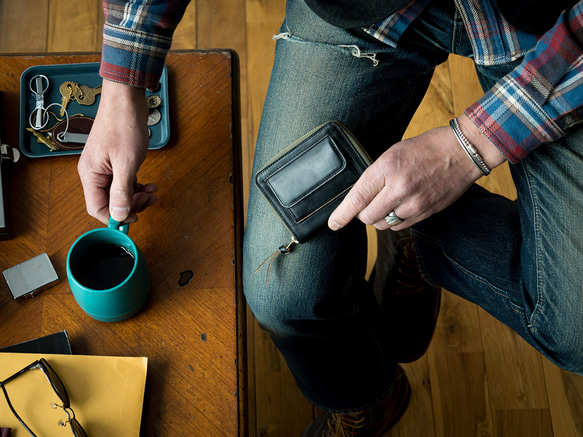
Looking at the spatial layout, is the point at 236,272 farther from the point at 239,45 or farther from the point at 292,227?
the point at 239,45

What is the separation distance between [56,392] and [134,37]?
0.50 meters

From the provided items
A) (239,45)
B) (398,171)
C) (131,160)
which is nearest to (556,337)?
(398,171)

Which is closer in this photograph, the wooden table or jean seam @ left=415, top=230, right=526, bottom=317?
the wooden table

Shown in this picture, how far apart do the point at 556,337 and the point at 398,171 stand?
0.36 meters

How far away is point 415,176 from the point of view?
2.29 feet

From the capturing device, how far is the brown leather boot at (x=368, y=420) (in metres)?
0.98

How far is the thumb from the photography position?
67 cm

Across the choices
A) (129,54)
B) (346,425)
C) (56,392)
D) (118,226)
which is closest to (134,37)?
(129,54)

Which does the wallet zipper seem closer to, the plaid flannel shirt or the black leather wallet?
the black leather wallet

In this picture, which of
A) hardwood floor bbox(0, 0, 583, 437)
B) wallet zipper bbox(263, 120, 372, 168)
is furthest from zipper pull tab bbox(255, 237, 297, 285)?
hardwood floor bbox(0, 0, 583, 437)

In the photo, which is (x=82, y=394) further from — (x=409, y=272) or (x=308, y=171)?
(x=409, y=272)

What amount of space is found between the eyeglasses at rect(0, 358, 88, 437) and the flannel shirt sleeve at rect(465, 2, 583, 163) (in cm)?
67

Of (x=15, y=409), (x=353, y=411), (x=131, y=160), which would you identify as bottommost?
(x=353, y=411)

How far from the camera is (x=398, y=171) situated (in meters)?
0.69
